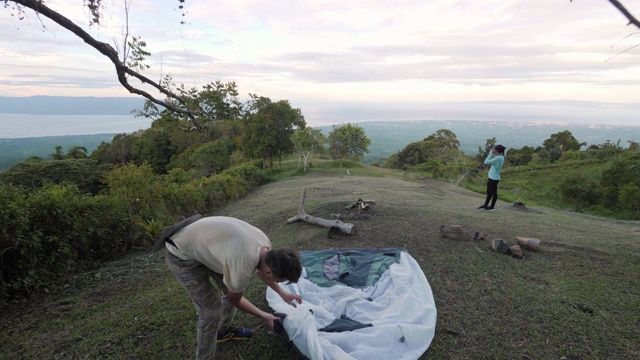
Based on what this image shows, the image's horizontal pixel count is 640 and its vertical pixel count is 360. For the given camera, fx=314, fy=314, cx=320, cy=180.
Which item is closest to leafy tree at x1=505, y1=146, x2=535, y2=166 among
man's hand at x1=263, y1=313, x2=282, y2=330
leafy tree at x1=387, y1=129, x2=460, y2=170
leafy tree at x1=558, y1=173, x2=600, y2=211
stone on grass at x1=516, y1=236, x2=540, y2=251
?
leafy tree at x1=387, y1=129, x2=460, y2=170

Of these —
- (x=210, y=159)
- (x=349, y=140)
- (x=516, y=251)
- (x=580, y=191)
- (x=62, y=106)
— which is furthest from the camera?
(x=62, y=106)

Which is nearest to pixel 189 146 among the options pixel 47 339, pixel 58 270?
pixel 58 270

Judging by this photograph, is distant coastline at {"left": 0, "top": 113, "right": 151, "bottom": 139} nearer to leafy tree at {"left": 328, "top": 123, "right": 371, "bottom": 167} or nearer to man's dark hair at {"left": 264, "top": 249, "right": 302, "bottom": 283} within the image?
leafy tree at {"left": 328, "top": 123, "right": 371, "bottom": 167}

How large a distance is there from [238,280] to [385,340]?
146cm

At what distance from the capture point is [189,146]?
97.8 feet

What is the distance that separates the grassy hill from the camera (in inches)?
112

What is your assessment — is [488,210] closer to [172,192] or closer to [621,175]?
[172,192]

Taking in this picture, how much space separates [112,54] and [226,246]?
8.36 feet

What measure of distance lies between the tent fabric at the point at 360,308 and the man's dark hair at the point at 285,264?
91 cm

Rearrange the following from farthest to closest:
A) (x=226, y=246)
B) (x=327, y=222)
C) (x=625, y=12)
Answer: (x=327, y=222) → (x=226, y=246) → (x=625, y=12)

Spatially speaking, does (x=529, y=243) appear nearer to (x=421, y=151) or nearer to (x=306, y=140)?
(x=306, y=140)

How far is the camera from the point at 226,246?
2033 mm

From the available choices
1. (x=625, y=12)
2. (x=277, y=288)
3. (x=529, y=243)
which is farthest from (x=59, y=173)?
(x=625, y=12)

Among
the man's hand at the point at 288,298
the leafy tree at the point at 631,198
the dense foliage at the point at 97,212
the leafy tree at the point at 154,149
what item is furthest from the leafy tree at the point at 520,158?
the leafy tree at the point at 154,149
